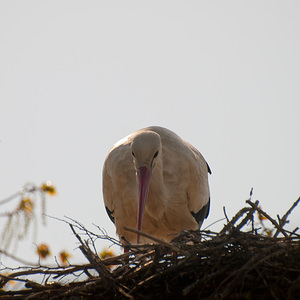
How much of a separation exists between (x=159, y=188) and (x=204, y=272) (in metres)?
1.56

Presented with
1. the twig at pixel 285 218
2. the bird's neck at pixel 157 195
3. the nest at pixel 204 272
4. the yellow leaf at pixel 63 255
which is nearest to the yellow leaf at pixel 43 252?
the yellow leaf at pixel 63 255

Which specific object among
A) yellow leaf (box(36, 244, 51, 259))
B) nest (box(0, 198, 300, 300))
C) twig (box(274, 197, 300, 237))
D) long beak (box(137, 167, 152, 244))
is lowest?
nest (box(0, 198, 300, 300))

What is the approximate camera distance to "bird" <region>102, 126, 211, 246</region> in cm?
418

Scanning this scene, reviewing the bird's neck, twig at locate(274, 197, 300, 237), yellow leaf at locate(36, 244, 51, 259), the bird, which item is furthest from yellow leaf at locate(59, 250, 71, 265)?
twig at locate(274, 197, 300, 237)

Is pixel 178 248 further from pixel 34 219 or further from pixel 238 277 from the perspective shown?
pixel 34 219

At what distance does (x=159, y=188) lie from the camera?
4.16 m

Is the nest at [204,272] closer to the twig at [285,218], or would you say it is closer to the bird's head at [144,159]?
the twig at [285,218]

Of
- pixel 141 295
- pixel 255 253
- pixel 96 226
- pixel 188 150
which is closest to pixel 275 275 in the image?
pixel 255 253

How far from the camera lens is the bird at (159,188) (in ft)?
13.7

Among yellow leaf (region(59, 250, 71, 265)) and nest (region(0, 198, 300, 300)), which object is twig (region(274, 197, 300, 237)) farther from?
yellow leaf (region(59, 250, 71, 265))

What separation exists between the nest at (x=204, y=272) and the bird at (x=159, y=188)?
1196mm

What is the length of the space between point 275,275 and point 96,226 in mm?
1170

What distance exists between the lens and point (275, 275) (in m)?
2.57

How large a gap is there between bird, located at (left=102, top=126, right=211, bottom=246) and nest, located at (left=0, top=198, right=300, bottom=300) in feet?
3.92
